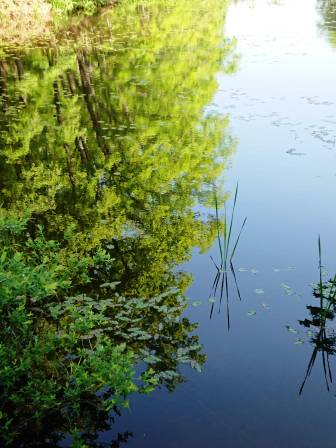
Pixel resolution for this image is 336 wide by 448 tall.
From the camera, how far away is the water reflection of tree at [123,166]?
23.7 ft

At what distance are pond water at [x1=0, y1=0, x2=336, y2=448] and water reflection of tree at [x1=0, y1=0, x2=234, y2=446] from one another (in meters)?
0.05

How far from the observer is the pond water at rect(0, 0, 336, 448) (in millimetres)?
5863

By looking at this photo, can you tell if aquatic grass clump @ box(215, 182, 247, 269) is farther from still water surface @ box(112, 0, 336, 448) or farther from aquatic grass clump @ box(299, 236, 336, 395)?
aquatic grass clump @ box(299, 236, 336, 395)

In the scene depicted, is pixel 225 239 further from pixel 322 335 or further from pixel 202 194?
pixel 202 194

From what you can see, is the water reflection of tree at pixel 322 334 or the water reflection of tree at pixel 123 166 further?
the water reflection of tree at pixel 123 166

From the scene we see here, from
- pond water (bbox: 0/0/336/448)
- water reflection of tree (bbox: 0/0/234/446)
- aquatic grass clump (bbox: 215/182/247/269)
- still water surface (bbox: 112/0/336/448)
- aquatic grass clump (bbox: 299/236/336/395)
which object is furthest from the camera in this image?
aquatic grass clump (bbox: 215/182/247/269)

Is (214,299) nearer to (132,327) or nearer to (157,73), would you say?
(132,327)

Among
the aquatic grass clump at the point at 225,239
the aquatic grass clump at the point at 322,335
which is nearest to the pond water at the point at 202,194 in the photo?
the aquatic grass clump at the point at 322,335

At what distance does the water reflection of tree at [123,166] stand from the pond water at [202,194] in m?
0.05

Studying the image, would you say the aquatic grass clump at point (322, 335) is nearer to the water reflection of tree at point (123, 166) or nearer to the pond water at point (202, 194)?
the pond water at point (202, 194)

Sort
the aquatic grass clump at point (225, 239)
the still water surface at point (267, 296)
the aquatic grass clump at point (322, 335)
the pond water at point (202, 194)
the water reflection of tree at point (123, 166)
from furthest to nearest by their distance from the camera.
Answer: the aquatic grass clump at point (225, 239) < the water reflection of tree at point (123, 166) < the aquatic grass clump at point (322, 335) < the pond water at point (202, 194) < the still water surface at point (267, 296)

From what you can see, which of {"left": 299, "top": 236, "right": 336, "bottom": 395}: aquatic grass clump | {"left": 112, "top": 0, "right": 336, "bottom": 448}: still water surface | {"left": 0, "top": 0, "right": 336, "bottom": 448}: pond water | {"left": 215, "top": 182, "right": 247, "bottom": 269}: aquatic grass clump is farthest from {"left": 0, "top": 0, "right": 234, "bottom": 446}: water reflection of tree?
{"left": 299, "top": 236, "right": 336, "bottom": 395}: aquatic grass clump

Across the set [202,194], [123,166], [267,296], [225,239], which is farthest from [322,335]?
[123,166]

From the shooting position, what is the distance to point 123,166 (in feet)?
40.7
